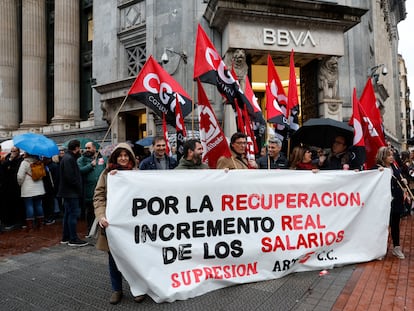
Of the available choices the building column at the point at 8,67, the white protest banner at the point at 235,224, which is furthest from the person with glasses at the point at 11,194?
the building column at the point at 8,67

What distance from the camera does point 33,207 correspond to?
800 cm

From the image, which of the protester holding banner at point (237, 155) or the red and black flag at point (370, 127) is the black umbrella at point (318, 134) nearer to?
the red and black flag at point (370, 127)

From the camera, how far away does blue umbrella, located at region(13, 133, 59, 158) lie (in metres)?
7.08

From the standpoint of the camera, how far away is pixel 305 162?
5273 mm

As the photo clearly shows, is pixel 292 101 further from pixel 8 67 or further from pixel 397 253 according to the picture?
pixel 8 67

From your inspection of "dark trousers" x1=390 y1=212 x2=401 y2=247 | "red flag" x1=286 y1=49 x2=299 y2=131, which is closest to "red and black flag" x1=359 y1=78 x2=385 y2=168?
"dark trousers" x1=390 y1=212 x2=401 y2=247

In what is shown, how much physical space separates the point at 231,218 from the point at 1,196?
21.4 ft

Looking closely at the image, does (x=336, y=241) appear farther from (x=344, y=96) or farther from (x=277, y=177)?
(x=344, y=96)

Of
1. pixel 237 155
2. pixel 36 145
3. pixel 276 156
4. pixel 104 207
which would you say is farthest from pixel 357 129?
pixel 36 145

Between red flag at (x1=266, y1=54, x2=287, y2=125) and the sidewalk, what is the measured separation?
8.97 feet

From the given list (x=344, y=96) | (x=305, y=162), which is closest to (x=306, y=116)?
(x=344, y=96)

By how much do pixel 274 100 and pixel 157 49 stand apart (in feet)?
27.7

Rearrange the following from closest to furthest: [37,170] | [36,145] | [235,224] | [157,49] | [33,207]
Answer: [235,224] < [36,145] < [37,170] < [33,207] < [157,49]

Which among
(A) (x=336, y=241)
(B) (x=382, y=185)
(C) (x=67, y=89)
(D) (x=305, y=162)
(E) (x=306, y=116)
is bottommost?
(A) (x=336, y=241)
